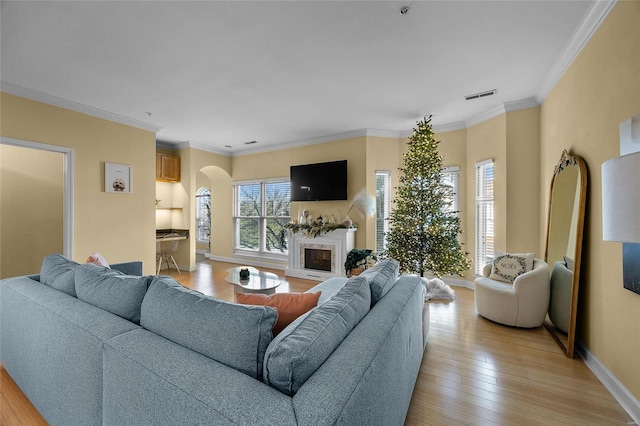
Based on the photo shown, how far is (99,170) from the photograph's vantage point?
13.6 ft

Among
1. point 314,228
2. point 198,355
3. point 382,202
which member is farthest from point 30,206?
point 382,202

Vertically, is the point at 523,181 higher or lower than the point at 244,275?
higher

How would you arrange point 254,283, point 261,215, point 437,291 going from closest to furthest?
point 254,283, point 437,291, point 261,215

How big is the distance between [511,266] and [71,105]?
20.7 ft

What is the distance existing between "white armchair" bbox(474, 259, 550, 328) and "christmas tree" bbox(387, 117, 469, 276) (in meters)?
0.96

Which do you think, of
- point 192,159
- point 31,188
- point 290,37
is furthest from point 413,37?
point 31,188

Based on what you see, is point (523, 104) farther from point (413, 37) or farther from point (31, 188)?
point (31, 188)

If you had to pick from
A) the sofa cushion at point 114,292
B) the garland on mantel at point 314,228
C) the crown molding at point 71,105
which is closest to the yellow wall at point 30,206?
the crown molding at point 71,105

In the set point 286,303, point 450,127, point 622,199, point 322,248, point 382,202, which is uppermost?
point 450,127

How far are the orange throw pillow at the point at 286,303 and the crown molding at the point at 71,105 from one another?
14.0 ft

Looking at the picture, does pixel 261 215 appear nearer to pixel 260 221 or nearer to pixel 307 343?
pixel 260 221

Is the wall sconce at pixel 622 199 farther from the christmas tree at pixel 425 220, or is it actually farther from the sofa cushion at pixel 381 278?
the christmas tree at pixel 425 220

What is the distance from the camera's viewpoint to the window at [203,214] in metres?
8.16

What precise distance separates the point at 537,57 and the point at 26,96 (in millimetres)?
6005
